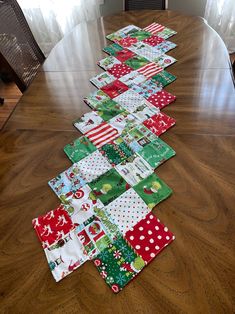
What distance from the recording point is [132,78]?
3.89 ft

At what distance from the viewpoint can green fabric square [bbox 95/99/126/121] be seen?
1040mm

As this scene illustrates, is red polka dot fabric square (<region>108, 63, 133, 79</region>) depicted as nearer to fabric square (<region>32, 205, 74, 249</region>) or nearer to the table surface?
the table surface

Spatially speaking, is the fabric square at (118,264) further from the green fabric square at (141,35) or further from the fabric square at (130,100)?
the green fabric square at (141,35)

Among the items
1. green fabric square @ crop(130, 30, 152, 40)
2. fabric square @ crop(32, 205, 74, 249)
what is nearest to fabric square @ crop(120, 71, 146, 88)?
green fabric square @ crop(130, 30, 152, 40)

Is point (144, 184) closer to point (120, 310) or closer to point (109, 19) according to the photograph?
point (120, 310)

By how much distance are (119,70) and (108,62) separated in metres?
0.11

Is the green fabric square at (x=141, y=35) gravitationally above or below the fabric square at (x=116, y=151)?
above

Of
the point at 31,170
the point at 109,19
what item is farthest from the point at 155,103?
the point at 109,19

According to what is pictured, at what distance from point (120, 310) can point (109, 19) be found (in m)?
1.68

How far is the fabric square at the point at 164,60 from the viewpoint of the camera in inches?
48.4

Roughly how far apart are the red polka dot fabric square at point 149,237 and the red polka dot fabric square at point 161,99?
1.72 ft

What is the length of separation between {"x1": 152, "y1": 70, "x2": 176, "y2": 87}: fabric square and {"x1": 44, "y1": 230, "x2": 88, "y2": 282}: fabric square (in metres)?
0.80

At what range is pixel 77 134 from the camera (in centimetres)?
99

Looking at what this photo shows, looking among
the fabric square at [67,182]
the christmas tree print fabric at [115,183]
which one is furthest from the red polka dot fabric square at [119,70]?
the fabric square at [67,182]
